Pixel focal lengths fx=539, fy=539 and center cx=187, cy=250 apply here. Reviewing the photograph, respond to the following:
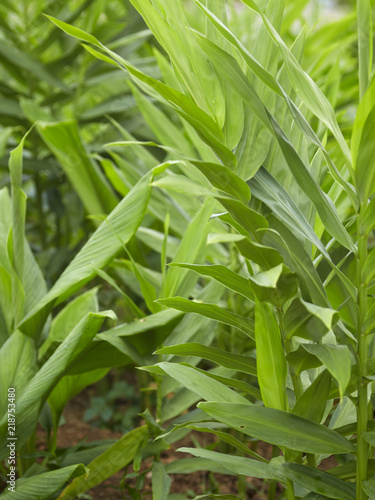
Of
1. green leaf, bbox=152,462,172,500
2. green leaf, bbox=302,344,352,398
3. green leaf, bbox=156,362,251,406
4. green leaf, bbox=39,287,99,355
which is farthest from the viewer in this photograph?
green leaf, bbox=39,287,99,355

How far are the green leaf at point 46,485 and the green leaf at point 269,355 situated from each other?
0.77 ft

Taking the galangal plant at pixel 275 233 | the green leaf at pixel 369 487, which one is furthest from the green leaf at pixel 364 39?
the green leaf at pixel 369 487

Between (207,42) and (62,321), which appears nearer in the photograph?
(207,42)

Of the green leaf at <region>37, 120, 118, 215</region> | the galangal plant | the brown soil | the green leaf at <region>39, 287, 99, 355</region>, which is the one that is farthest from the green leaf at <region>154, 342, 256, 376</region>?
the green leaf at <region>37, 120, 118, 215</region>

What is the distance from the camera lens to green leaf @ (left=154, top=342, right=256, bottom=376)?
0.49m

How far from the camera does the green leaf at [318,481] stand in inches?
18.1

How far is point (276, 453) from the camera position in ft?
2.35

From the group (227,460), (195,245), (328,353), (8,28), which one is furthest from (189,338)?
(8,28)

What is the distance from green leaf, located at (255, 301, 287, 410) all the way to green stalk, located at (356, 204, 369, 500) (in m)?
0.07

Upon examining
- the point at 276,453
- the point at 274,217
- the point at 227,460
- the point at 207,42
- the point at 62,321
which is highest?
the point at 207,42

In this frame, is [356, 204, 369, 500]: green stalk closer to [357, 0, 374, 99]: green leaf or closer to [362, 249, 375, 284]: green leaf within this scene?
[362, 249, 375, 284]: green leaf

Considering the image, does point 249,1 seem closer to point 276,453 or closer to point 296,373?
point 296,373

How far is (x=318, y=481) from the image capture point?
46 cm

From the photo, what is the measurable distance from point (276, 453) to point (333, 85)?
0.52 metres
